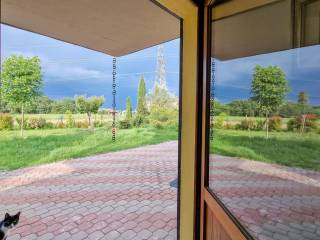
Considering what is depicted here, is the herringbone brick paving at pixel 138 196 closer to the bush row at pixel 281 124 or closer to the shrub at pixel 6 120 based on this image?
the bush row at pixel 281 124

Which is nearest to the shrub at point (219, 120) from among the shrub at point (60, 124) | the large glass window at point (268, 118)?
the large glass window at point (268, 118)

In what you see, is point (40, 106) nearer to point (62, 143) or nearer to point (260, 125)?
point (62, 143)

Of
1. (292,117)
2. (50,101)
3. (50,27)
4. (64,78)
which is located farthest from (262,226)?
(64,78)

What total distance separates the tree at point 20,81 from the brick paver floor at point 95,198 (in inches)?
50.8

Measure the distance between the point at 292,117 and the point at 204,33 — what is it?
81 cm

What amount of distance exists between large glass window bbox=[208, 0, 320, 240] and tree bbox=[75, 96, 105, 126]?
561 centimetres

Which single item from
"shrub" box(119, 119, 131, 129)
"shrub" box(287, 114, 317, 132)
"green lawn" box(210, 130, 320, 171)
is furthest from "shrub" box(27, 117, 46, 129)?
"shrub" box(287, 114, 317, 132)

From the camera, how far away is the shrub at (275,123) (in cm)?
76

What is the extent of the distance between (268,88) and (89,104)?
6.13 meters

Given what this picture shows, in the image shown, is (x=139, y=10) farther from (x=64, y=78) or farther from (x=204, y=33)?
(x=64, y=78)

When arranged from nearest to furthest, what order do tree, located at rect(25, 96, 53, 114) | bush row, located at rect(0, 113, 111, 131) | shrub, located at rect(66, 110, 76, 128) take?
bush row, located at rect(0, 113, 111, 131), tree, located at rect(25, 96, 53, 114), shrub, located at rect(66, 110, 76, 128)

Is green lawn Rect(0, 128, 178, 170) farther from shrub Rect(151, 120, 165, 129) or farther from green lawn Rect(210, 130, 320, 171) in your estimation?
green lawn Rect(210, 130, 320, 171)

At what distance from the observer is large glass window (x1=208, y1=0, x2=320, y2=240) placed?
62cm

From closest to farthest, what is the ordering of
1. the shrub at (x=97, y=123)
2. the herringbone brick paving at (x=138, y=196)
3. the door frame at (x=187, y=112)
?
the herringbone brick paving at (x=138, y=196)
the door frame at (x=187, y=112)
the shrub at (x=97, y=123)
